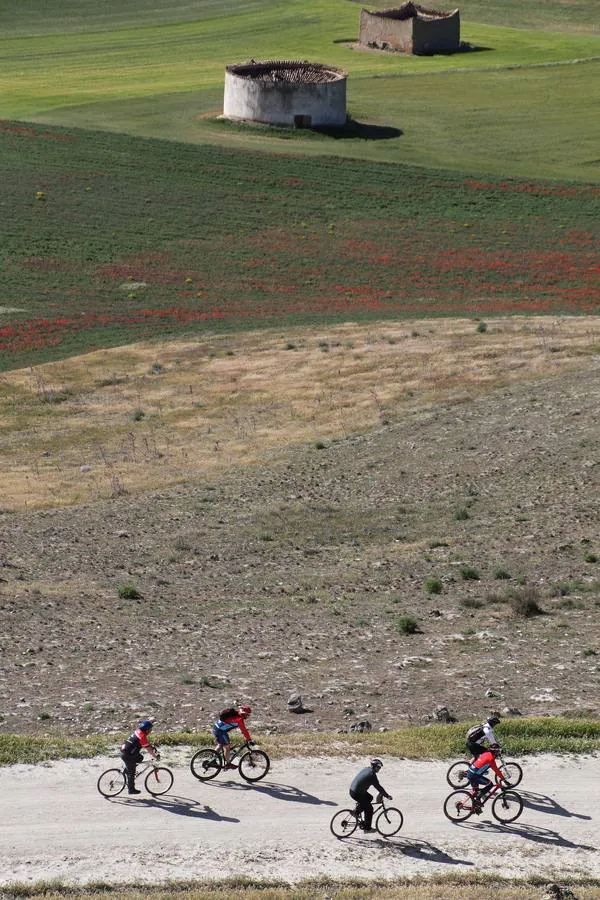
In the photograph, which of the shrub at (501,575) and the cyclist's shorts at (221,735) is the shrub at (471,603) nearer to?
the shrub at (501,575)

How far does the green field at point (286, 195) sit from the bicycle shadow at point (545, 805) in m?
45.5

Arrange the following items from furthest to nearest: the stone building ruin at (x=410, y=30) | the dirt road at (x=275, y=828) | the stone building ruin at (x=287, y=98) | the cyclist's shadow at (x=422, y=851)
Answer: the stone building ruin at (x=410, y=30)
the stone building ruin at (x=287, y=98)
the cyclist's shadow at (x=422, y=851)
the dirt road at (x=275, y=828)

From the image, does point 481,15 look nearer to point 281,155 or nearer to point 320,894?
point 281,155

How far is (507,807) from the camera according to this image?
21453 mm

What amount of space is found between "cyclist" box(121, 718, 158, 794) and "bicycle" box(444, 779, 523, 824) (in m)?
5.05

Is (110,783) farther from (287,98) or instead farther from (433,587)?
(287,98)

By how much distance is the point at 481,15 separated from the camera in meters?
158

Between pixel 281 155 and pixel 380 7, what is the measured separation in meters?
68.1

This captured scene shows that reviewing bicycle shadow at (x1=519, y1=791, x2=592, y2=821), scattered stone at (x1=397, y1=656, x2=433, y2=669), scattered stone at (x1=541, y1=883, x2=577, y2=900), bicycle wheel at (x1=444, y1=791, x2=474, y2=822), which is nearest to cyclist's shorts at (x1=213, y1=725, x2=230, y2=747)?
bicycle wheel at (x1=444, y1=791, x2=474, y2=822)

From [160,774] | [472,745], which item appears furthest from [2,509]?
[472,745]

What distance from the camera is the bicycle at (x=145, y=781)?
21.9m

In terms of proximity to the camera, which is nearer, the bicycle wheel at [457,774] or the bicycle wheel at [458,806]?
the bicycle wheel at [458,806]

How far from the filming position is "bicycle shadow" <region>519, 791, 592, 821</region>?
2166cm

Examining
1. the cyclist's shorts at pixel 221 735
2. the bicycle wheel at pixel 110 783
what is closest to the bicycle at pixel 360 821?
the cyclist's shorts at pixel 221 735
